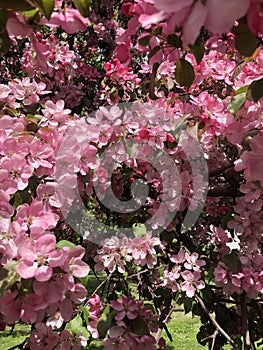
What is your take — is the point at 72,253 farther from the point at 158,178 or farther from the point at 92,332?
the point at 158,178

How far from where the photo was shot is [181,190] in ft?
6.08

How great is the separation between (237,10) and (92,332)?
127cm

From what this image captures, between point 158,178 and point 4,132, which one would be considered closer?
point 4,132

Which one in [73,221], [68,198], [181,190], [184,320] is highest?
[68,198]

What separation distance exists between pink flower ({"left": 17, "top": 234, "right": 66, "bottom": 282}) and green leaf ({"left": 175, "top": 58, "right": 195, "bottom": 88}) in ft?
1.60

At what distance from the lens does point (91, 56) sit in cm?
383

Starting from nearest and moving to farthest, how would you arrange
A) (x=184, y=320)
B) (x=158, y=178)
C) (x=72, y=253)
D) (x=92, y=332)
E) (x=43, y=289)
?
1. (x=43, y=289)
2. (x=72, y=253)
3. (x=92, y=332)
4. (x=158, y=178)
5. (x=184, y=320)

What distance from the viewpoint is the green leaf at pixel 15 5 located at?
30.3 inches

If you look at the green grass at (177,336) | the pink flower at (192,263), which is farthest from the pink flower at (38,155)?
the green grass at (177,336)

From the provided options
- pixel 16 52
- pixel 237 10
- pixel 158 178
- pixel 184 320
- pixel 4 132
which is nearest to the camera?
pixel 237 10

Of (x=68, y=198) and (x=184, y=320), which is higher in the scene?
(x=68, y=198)

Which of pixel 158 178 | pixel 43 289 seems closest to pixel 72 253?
pixel 43 289

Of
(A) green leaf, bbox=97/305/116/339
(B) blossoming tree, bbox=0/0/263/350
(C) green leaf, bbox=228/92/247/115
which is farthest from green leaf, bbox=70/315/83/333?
(C) green leaf, bbox=228/92/247/115

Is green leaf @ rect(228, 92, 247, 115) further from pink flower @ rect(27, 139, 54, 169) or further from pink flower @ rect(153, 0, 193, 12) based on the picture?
pink flower @ rect(153, 0, 193, 12)
